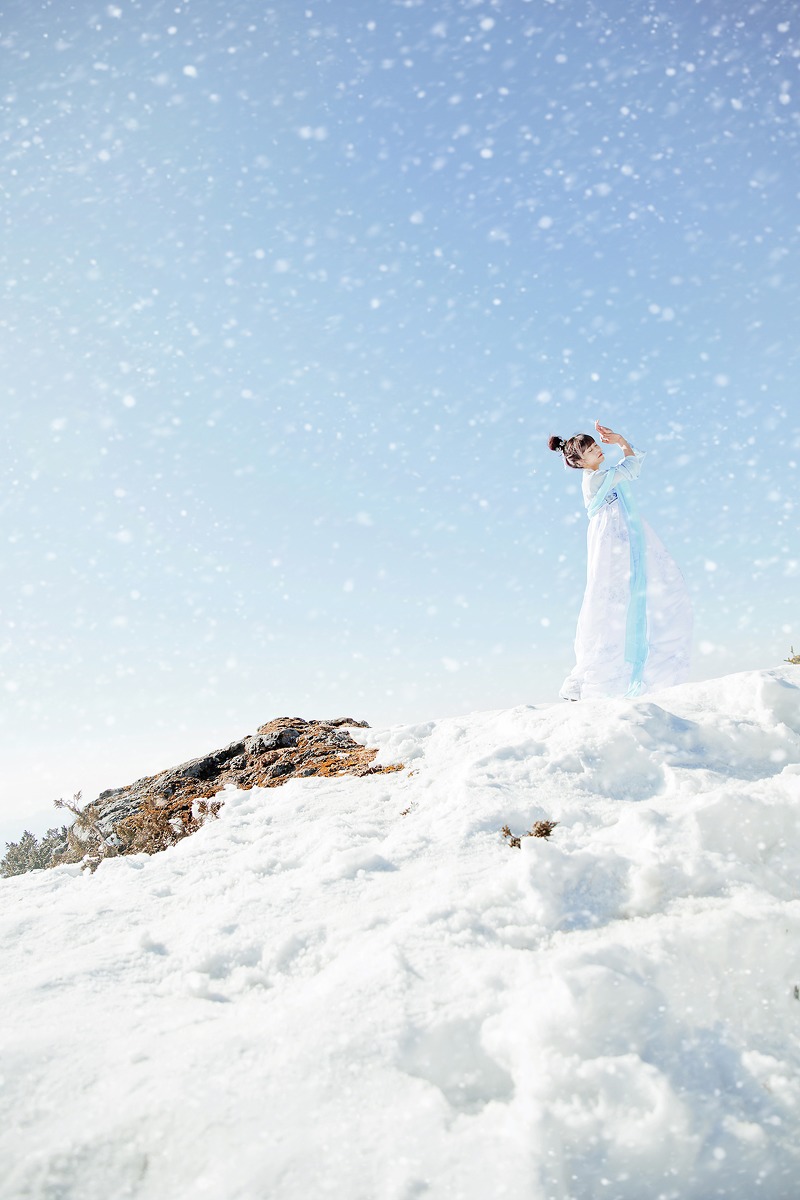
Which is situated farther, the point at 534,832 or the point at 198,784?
the point at 198,784

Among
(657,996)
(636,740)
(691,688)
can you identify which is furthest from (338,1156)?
(691,688)

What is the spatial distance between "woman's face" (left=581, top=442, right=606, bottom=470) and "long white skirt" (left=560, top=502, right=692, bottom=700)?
52 cm

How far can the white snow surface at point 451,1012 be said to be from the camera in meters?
1.86

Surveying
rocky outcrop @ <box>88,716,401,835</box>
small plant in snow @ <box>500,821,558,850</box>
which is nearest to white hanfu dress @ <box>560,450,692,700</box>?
rocky outcrop @ <box>88,716,401,835</box>

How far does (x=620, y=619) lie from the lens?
23.2 feet

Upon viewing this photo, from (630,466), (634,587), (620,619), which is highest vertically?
(630,466)

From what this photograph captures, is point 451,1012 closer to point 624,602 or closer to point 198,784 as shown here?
point 624,602

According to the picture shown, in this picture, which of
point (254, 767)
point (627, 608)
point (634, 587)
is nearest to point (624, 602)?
point (627, 608)

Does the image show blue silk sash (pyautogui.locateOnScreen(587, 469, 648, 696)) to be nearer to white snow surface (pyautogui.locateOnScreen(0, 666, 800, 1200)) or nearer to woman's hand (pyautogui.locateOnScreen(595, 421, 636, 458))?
woman's hand (pyautogui.locateOnScreen(595, 421, 636, 458))

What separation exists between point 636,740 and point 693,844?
4.26ft

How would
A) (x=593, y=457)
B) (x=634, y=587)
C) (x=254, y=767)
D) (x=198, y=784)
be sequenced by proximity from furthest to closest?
1. (x=198, y=784)
2. (x=254, y=767)
3. (x=593, y=457)
4. (x=634, y=587)

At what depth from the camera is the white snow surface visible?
1860 mm

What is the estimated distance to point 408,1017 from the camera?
229 cm

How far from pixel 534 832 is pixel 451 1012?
59.0 inches
